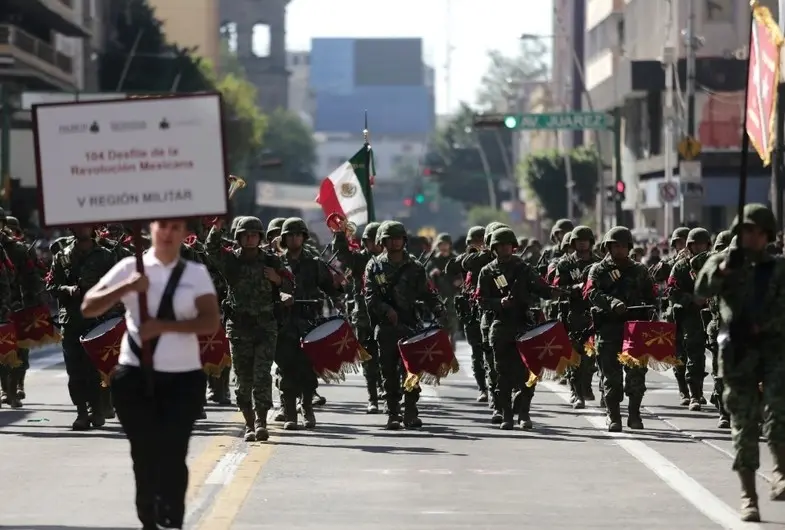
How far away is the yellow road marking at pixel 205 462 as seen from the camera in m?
13.9

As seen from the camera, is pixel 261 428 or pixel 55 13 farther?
pixel 55 13

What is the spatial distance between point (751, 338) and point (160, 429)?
388 cm

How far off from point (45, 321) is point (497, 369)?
14.3ft

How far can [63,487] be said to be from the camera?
1412cm

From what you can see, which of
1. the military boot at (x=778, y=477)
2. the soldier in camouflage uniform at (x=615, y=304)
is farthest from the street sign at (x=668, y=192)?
the military boot at (x=778, y=477)

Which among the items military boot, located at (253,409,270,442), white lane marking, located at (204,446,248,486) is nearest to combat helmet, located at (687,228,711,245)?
military boot, located at (253,409,270,442)

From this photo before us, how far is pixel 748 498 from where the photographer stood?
1244 cm

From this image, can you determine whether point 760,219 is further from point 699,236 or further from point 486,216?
point 486,216

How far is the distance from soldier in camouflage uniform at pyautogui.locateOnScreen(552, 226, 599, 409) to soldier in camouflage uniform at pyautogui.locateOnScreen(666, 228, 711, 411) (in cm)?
85

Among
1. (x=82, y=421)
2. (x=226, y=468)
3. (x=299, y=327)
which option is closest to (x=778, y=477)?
(x=226, y=468)

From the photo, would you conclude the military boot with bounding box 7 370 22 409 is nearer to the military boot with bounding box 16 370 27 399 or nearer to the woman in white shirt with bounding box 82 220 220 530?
the military boot with bounding box 16 370 27 399

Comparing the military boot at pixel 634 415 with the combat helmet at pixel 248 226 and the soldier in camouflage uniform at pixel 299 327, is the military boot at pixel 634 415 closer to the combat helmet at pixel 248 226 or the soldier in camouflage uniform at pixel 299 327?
the soldier in camouflage uniform at pixel 299 327

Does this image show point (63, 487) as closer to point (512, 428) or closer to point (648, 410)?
point (512, 428)

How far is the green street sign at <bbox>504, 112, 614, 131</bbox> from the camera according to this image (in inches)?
2207
